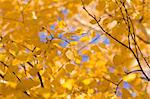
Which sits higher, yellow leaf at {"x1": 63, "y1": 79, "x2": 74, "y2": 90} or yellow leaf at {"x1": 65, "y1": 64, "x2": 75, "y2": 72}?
yellow leaf at {"x1": 65, "y1": 64, "x2": 75, "y2": 72}

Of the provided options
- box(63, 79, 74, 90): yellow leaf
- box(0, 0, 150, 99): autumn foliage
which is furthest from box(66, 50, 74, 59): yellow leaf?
box(63, 79, 74, 90): yellow leaf

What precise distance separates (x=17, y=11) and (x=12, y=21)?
368 mm

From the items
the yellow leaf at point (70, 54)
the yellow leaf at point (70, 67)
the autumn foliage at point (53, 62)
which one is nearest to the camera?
the autumn foliage at point (53, 62)

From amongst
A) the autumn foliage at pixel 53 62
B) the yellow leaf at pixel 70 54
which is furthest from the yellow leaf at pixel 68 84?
the yellow leaf at pixel 70 54

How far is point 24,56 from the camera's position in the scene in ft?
7.36

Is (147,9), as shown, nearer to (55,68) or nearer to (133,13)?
(133,13)

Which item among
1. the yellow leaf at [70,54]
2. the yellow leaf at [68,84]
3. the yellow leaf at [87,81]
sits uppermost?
the yellow leaf at [70,54]

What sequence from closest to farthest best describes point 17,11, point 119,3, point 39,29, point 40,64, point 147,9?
point 40,64
point 39,29
point 119,3
point 17,11
point 147,9

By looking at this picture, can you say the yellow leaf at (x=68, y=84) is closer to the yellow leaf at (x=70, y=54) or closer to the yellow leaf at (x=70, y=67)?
the yellow leaf at (x=70, y=67)

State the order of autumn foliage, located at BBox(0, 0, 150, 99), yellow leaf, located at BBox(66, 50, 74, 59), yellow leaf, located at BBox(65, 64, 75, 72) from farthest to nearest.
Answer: yellow leaf, located at BBox(66, 50, 74, 59), yellow leaf, located at BBox(65, 64, 75, 72), autumn foliage, located at BBox(0, 0, 150, 99)

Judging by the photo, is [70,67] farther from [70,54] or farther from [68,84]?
[70,54]

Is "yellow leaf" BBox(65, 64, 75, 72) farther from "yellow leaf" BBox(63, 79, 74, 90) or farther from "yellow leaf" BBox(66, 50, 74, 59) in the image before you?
"yellow leaf" BBox(66, 50, 74, 59)

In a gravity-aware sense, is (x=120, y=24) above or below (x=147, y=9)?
below

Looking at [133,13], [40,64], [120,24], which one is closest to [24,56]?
[40,64]
